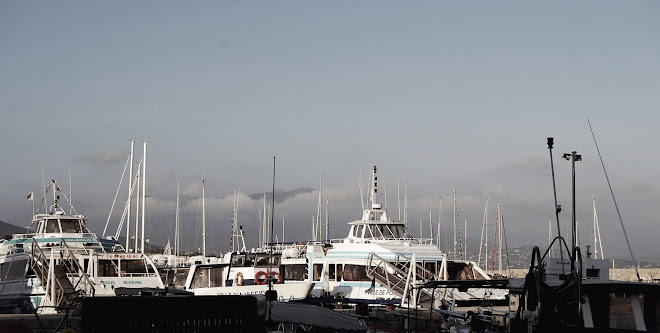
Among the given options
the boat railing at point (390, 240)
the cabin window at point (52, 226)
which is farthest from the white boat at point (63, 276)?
the boat railing at point (390, 240)

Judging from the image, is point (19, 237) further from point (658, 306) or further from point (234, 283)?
point (658, 306)

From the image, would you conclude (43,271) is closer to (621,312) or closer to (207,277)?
(207,277)

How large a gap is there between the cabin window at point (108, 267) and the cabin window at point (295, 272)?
993cm

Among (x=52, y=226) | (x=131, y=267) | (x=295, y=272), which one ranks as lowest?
(x=295, y=272)

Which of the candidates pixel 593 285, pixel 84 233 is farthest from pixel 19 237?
pixel 593 285

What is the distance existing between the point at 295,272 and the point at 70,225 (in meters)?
13.9

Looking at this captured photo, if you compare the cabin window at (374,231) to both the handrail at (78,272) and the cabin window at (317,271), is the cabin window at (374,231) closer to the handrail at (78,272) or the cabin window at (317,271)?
the cabin window at (317,271)

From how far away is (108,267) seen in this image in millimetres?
37469

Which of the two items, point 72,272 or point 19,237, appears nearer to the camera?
point 72,272

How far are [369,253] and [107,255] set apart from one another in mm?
12358

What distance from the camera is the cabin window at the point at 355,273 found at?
41.3 metres

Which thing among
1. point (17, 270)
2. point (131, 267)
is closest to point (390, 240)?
point (131, 267)

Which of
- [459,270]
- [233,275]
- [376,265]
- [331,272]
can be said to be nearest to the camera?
[376,265]

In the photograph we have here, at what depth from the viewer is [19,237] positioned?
50.8 meters
